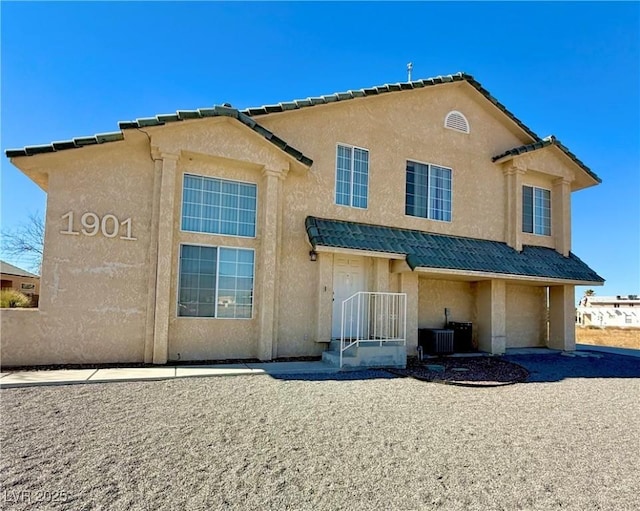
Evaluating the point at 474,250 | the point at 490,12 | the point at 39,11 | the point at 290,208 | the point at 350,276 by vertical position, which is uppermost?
the point at 490,12

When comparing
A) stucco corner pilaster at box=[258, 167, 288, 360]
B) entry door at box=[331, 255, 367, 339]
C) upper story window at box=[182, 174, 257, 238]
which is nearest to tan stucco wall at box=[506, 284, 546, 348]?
entry door at box=[331, 255, 367, 339]

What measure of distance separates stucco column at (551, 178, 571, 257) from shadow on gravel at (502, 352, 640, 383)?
13.0ft

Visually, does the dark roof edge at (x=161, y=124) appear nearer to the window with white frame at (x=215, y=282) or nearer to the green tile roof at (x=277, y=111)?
the green tile roof at (x=277, y=111)

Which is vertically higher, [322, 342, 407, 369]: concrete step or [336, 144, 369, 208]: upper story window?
[336, 144, 369, 208]: upper story window

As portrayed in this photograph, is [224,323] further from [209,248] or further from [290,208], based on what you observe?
[290,208]

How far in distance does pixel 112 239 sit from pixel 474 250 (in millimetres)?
10646

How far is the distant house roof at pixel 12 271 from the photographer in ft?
84.5

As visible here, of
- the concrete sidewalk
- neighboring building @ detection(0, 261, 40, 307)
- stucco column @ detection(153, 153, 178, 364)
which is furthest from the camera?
neighboring building @ detection(0, 261, 40, 307)

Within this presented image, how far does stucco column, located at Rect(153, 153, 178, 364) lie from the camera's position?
9008 mm

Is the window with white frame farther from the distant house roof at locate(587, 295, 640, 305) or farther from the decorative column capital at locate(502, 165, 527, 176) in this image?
the distant house roof at locate(587, 295, 640, 305)

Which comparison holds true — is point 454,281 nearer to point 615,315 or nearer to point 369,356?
point 369,356

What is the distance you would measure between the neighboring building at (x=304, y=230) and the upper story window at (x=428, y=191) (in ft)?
0.18

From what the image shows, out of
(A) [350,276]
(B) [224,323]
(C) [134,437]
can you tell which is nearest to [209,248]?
(B) [224,323]

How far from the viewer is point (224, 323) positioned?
386 inches
